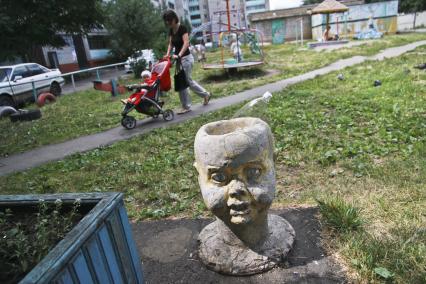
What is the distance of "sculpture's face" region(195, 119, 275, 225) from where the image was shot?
2334 mm

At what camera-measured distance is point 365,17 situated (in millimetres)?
30328

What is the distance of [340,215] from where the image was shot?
2932 millimetres

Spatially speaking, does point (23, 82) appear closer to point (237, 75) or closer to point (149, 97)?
point (237, 75)

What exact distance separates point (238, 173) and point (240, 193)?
0.13 m

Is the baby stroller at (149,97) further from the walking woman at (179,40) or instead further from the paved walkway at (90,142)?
the walking woman at (179,40)

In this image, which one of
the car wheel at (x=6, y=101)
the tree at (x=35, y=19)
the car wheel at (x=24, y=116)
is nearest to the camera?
the tree at (x=35, y=19)

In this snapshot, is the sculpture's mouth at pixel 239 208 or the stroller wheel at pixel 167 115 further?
the stroller wheel at pixel 167 115

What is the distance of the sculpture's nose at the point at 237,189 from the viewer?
7.74ft

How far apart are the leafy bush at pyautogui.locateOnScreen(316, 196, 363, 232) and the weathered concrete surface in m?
0.14

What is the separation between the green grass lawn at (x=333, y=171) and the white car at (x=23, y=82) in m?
8.05

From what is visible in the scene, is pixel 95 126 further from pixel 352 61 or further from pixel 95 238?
pixel 352 61

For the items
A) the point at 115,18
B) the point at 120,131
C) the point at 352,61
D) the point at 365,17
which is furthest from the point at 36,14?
the point at 365,17

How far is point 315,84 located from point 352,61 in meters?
4.76

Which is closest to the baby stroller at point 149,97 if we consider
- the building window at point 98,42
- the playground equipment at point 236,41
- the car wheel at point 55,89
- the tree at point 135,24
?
the playground equipment at point 236,41
